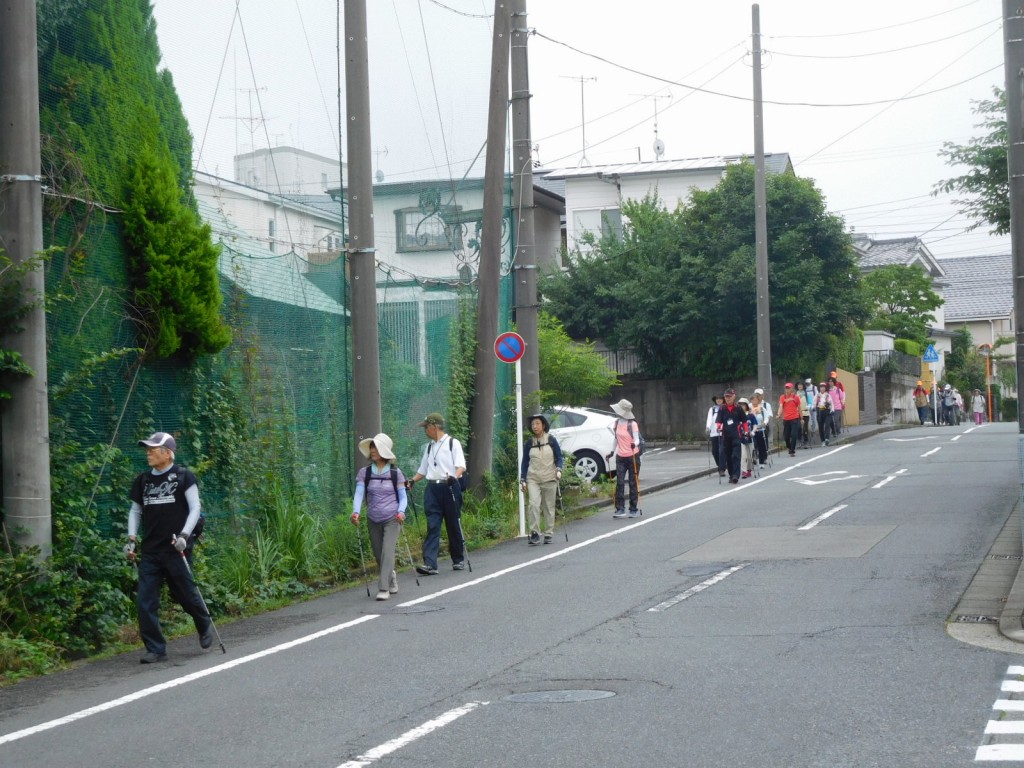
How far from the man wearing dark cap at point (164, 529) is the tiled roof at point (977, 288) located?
72892mm

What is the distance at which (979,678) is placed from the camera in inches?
303

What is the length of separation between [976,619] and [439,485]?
6.36m

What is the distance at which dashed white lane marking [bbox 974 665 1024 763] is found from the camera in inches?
231

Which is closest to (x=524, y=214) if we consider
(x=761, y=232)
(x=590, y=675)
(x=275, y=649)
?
(x=275, y=649)

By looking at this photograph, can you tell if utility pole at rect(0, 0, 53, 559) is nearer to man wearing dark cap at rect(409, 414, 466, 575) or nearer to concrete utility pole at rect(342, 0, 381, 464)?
concrete utility pole at rect(342, 0, 381, 464)

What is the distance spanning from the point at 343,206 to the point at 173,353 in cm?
449

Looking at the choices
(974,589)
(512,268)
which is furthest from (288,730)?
(512,268)

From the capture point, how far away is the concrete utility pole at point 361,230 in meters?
14.3

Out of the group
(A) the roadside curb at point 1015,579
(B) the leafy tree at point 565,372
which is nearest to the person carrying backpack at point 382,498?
(A) the roadside curb at point 1015,579

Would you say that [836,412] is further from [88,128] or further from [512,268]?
[88,128]

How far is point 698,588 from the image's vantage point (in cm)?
1173

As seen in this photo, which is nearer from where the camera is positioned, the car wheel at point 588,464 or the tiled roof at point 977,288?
the car wheel at point 588,464

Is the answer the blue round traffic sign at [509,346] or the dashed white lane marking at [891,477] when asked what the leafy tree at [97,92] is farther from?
the dashed white lane marking at [891,477]

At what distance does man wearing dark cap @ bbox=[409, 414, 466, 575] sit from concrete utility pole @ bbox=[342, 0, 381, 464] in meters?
0.76
